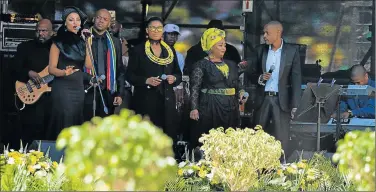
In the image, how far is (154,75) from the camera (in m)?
9.16

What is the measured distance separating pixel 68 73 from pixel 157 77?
3.09 ft

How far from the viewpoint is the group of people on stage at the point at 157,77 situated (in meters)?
8.70

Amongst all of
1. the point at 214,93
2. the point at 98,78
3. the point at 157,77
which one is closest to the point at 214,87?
the point at 214,93

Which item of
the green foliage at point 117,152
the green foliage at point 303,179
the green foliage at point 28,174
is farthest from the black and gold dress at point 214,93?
the green foliage at point 117,152

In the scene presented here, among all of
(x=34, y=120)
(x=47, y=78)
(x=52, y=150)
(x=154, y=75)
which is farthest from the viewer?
(x=34, y=120)

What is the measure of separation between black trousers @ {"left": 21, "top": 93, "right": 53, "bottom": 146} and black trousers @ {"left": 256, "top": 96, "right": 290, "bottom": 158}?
86.1 inches

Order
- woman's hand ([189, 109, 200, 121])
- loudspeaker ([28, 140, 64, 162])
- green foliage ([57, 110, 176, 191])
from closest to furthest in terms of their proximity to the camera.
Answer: green foliage ([57, 110, 176, 191]), loudspeaker ([28, 140, 64, 162]), woman's hand ([189, 109, 200, 121])

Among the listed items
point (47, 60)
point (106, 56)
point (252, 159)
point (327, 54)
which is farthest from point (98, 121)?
point (327, 54)

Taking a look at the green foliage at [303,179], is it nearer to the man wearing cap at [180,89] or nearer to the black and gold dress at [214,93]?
the black and gold dress at [214,93]

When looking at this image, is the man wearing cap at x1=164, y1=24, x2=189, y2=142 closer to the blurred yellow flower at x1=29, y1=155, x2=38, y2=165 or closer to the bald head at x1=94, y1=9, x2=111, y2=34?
the bald head at x1=94, y1=9, x2=111, y2=34

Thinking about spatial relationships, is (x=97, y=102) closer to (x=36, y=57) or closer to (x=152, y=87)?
(x=152, y=87)

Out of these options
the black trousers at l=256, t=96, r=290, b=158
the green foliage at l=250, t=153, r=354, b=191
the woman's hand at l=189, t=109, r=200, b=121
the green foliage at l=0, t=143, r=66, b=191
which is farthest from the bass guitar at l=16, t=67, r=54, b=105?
the green foliage at l=250, t=153, r=354, b=191

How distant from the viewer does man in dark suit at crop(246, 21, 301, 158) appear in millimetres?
9195

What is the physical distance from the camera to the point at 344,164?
4.86 metres
